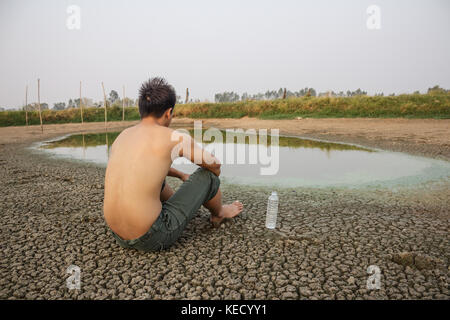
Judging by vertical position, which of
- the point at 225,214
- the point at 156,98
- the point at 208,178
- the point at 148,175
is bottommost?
the point at 225,214

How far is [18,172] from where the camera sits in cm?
681

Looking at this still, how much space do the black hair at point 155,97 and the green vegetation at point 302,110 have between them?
2207cm

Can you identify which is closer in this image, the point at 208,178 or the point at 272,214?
the point at 208,178

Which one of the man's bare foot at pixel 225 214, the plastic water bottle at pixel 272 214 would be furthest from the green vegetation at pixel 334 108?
the man's bare foot at pixel 225 214

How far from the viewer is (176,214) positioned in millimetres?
2779

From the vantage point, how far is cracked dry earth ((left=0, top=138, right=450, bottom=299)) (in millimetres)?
2328

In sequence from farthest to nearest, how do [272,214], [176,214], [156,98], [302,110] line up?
→ [302,110] < [272,214] < [176,214] < [156,98]

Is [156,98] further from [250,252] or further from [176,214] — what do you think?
[250,252]

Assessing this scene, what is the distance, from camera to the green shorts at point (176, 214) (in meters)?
2.65

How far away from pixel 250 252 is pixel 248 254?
0.05 metres

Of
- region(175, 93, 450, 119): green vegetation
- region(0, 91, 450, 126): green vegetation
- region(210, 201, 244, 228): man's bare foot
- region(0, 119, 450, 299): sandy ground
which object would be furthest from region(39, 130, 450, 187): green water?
region(0, 91, 450, 126): green vegetation

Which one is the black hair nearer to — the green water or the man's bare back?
the man's bare back

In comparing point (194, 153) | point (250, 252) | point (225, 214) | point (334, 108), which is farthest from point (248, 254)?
point (334, 108)

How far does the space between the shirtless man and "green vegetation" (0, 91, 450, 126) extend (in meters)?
22.0
